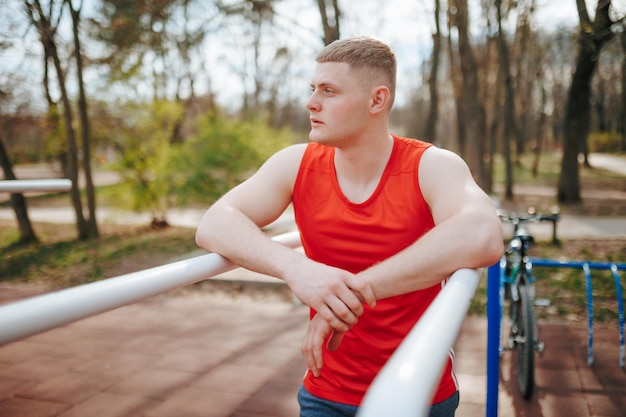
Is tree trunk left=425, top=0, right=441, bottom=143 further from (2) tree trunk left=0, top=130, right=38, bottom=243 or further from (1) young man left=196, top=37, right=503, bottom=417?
(1) young man left=196, top=37, right=503, bottom=417

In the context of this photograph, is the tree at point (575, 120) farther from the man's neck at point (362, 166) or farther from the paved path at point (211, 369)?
the man's neck at point (362, 166)

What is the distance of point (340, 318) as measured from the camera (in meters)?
1.32

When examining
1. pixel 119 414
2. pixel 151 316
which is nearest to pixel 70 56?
pixel 151 316

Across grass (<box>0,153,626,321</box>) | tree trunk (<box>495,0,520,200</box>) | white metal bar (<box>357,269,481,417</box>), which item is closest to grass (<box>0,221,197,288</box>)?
grass (<box>0,153,626,321</box>)

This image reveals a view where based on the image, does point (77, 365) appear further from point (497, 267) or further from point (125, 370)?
point (497, 267)

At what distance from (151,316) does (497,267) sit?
3599 millimetres

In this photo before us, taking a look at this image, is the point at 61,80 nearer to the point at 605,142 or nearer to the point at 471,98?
the point at 471,98

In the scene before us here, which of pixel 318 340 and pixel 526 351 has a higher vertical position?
pixel 318 340

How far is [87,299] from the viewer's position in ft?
2.86

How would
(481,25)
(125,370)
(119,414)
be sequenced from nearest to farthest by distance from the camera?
(119,414) < (125,370) < (481,25)

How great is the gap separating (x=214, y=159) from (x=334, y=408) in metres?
8.27

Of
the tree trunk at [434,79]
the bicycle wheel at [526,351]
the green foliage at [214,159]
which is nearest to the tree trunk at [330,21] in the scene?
the green foliage at [214,159]

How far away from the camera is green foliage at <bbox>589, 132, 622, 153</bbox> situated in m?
43.9

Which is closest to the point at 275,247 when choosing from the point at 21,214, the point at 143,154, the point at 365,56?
the point at 365,56
